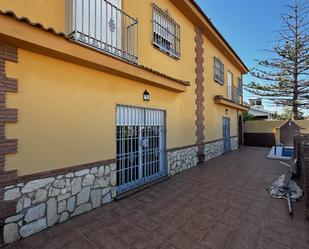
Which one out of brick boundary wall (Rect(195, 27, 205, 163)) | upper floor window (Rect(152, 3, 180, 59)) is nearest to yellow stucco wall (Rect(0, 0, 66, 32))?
upper floor window (Rect(152, 3, 180, 59))

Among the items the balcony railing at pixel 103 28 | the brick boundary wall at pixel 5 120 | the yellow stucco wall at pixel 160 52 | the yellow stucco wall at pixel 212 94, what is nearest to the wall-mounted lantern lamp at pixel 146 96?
the yellow stucco wall at pixel 160 52

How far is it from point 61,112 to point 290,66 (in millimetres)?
26754

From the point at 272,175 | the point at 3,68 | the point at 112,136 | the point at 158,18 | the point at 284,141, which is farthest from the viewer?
the point at 284,141

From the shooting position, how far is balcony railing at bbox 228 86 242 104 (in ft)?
49.1

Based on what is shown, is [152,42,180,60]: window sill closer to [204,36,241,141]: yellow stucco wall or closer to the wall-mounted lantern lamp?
the wall-mounted lantern lamp

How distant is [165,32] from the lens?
7438 millimetres

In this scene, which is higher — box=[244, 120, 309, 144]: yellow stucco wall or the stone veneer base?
box=[244, 120, 309, 144]: yellow stucco wall

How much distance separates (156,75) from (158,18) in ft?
8.50

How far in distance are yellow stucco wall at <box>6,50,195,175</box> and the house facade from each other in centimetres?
2

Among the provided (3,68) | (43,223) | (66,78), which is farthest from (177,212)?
(3,68)

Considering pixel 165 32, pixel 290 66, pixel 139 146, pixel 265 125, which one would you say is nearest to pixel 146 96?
pixel 139 146

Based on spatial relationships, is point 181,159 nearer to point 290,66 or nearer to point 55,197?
point 55,197

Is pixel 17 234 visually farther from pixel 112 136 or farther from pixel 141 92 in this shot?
pixel 141 92

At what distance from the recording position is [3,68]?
130 inches
